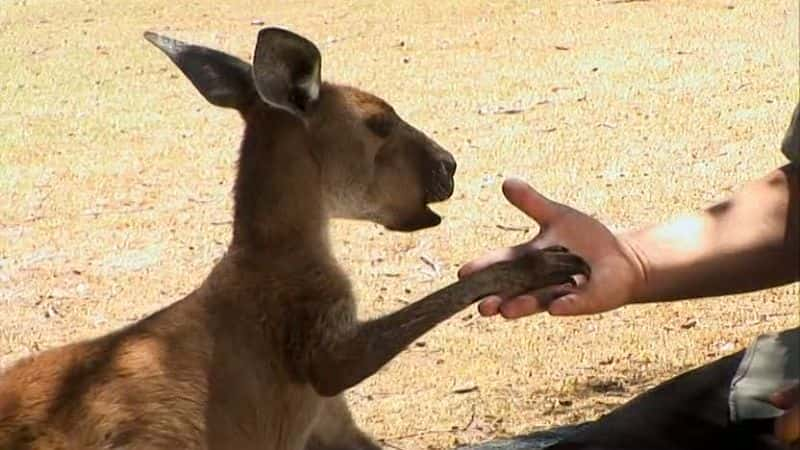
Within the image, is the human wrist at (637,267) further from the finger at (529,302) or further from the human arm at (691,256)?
the finger at (529,302)

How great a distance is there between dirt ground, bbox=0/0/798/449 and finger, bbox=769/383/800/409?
78.2 inches

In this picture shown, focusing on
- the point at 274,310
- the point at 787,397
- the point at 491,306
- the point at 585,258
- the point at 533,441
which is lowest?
the point at 533,441

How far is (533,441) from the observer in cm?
353

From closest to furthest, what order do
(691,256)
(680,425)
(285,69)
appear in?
(680,425) < (691,256) < (285,69)

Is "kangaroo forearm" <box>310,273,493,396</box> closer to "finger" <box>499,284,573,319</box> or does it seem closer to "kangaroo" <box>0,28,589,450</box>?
"kangaroo" <box>0,28,589,450</box>

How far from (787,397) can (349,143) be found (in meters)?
1.54

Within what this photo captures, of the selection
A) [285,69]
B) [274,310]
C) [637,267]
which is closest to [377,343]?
[274,310]

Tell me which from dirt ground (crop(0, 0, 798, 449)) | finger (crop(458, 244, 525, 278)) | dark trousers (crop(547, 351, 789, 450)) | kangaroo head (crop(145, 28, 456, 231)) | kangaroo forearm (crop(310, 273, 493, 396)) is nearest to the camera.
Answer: dark trousers (crop(547, 351, 789, 450))

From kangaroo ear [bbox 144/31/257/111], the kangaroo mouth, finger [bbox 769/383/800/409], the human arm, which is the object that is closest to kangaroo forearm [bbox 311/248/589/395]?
the human arm

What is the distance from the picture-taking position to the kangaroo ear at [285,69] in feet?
10.4

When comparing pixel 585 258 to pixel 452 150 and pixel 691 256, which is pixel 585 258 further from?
pixel 452 150

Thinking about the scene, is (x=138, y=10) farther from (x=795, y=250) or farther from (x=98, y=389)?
(x=795, y=250)

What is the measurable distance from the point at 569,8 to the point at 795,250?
6.23m

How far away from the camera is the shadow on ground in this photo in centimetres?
348
